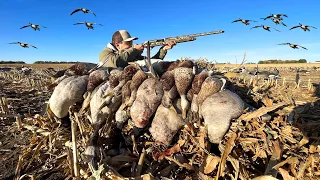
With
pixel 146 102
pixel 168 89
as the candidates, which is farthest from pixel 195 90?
pixel 146 102

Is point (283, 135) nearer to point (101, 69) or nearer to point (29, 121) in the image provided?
point (101, 69)

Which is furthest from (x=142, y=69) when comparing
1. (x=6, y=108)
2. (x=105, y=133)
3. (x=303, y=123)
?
(x=6, y=108)

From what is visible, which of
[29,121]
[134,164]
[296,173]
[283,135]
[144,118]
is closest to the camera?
[296,173]

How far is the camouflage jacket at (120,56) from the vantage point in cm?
543

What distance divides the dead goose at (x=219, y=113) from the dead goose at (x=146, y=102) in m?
0.71

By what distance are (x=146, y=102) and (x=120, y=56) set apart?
72.2 inches

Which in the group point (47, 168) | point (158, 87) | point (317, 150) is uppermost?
point (158, 87)

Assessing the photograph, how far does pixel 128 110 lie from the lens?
13.6 feet

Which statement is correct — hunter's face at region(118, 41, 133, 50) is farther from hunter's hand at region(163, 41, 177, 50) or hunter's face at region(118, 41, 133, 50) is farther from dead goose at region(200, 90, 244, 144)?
dead goose at region(200, 90, 244, 144)

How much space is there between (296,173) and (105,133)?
8.08ft

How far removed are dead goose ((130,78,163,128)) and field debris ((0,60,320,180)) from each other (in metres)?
0.02

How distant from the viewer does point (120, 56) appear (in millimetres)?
5457

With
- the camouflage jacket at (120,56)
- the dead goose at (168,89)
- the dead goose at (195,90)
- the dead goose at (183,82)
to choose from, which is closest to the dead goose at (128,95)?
the dead goose at (168,89)

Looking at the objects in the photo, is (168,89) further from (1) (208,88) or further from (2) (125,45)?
(2) (125,45)
